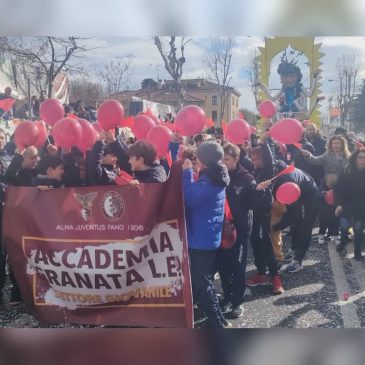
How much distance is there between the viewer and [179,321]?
2.58 m

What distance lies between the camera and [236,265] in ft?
9.45

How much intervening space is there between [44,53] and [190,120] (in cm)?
84

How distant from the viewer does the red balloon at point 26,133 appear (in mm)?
2414

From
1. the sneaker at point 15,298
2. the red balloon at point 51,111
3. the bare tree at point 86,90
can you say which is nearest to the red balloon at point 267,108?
the bare tree at point 86,90

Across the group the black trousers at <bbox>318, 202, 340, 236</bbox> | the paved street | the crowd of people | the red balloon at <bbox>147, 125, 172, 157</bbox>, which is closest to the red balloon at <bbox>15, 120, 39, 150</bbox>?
the crowd of people

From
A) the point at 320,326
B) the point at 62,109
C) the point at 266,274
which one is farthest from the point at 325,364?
the point at 62,109

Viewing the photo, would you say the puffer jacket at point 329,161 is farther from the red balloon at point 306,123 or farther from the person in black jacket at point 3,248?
the person in black jacket at point 3,248

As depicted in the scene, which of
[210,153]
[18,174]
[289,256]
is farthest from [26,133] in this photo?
[289,256]

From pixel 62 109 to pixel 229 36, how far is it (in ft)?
3.23

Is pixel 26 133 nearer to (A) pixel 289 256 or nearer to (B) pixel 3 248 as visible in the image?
(B) pixel 3 248

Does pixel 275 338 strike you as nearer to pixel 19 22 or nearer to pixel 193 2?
pixel 193 2

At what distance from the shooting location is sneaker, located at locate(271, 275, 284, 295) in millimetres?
3127

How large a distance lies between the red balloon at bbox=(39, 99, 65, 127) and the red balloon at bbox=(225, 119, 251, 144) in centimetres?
92

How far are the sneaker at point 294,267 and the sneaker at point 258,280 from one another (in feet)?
1.05
